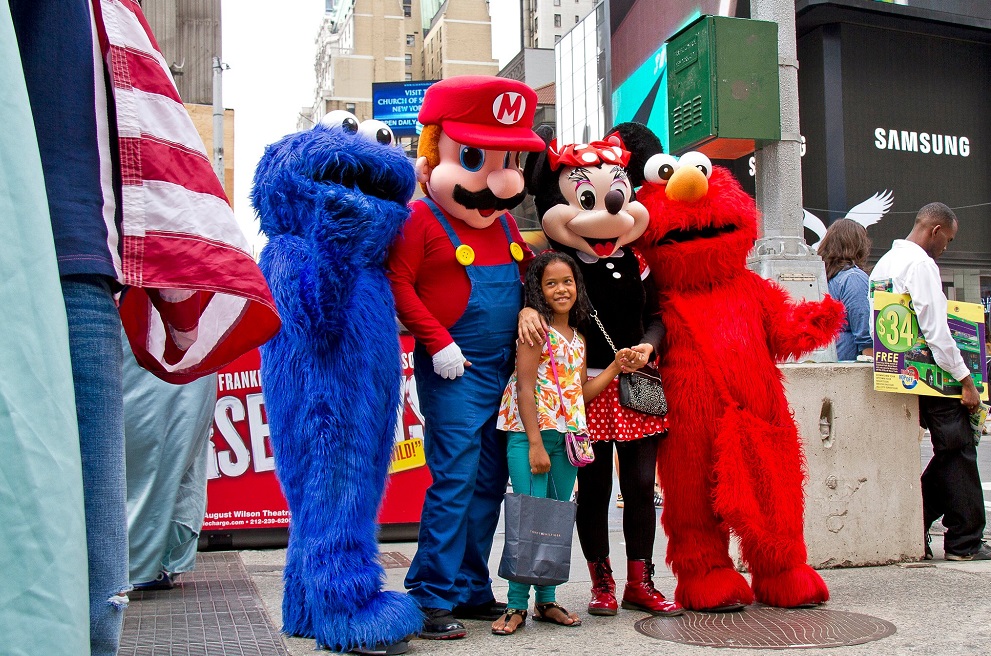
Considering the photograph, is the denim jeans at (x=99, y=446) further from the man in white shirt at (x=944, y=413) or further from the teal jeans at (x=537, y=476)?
the man in white shirt at (x=944, y=413)

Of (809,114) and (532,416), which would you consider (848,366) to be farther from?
(809,114)

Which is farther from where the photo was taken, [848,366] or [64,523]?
[848,366]

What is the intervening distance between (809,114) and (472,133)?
17.6 m

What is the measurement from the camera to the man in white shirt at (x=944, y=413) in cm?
475

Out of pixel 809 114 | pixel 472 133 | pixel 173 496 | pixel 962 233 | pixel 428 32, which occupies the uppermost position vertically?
pixel 428 32

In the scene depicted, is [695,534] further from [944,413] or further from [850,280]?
[850,280]

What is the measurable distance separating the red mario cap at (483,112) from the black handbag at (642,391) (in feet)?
2.60

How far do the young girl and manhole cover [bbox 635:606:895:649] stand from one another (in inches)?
Answer: 15.2

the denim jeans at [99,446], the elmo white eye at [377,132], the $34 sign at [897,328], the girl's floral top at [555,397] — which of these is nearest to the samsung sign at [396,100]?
the $34 sign at [897,328]

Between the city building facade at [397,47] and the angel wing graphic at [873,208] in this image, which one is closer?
the angel wing graphic at [873,208]

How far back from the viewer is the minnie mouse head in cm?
387

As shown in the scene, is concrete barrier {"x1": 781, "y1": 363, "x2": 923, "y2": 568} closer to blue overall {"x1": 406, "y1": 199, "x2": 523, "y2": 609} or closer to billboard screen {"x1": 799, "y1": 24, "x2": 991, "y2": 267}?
blue overall {"x1": 406, "y1": 199, "x2": 523, "y2": 609}

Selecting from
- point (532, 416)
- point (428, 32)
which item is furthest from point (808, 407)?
point (428, 32)

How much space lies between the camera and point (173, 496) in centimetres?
423
